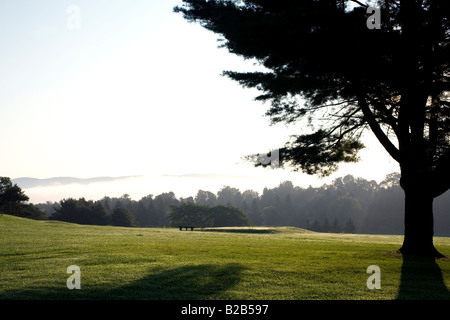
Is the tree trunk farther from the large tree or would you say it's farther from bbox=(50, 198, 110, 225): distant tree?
bbox=(50, 198, 110, 225): distant tree

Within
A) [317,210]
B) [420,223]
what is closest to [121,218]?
[317,210]

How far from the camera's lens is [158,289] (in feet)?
26.3

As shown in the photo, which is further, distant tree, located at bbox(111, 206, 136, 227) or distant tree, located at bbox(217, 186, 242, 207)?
distant tree, located at bbox(217, 186, 242, 207)

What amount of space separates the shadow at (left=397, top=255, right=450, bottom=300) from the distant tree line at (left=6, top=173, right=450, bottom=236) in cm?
8735

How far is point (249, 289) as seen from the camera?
810cm

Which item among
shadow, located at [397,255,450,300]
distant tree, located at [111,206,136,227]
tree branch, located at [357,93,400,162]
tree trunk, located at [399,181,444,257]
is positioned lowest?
distant tree, located at [111,206,136,227]

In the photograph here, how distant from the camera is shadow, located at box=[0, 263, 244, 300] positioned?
288 inches

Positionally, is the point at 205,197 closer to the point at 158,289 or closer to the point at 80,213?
the point at 80,213

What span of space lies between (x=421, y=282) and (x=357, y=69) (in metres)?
6.92

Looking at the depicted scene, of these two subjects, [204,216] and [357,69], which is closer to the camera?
[357,69]

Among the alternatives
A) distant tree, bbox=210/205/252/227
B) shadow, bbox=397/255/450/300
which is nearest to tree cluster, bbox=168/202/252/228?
distant tree, bbox=210/205/252/227

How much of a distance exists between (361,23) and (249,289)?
9369 mm

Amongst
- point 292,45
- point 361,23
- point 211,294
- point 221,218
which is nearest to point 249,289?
point 211,294

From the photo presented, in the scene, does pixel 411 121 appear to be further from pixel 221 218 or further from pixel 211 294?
pixel 221 218
